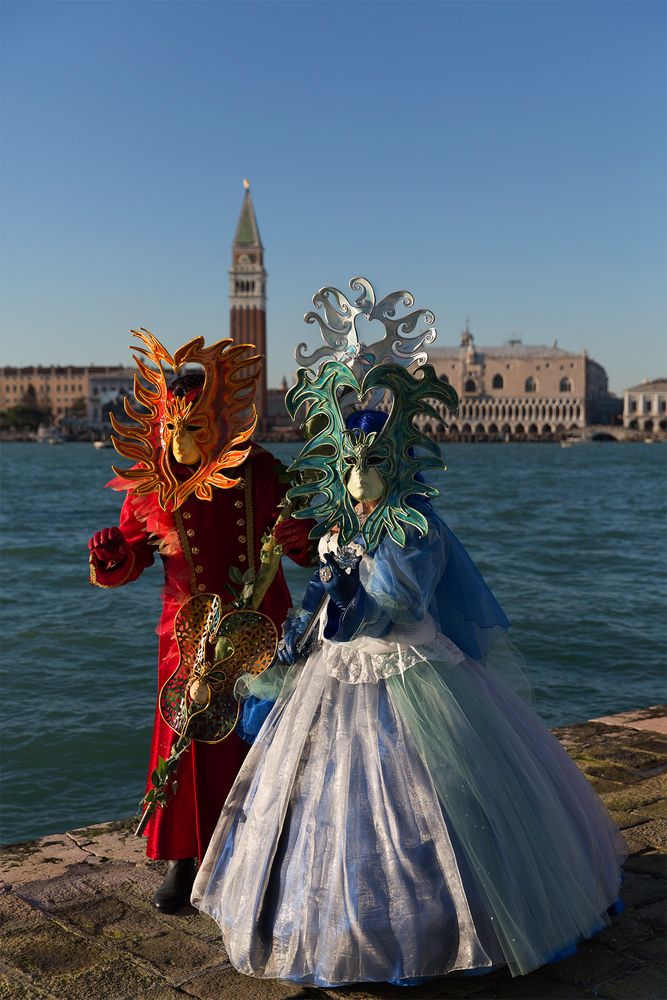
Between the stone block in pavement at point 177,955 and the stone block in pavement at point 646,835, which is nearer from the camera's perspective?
the stone block in pavement at point 177,955

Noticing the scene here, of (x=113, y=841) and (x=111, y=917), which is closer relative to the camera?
(x=111, y=917)

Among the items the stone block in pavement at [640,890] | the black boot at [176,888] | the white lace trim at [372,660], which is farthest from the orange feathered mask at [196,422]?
the stone block in pavement at [640,890]

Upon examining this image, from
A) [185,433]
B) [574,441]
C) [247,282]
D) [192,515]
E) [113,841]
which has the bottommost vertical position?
[574,441]

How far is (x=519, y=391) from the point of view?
9906cm

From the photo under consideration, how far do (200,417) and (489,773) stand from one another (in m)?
1.14

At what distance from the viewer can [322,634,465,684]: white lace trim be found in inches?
97.3

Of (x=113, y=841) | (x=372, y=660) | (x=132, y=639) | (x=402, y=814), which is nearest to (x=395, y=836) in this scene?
(x=402, y=814)

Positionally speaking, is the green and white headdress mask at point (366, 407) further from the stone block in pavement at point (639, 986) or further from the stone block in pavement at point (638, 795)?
the stone block in pavement at point (638, 795)

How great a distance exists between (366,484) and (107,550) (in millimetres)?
820

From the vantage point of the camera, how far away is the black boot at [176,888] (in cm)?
281

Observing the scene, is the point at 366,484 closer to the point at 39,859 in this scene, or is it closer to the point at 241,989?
the point at 241,989

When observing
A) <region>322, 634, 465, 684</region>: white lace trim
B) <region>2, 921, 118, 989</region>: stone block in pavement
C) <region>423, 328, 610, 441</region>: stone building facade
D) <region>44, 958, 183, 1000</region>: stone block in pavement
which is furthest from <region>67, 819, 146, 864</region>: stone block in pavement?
<region>423, 328, 610, 441</region>: stone building facade

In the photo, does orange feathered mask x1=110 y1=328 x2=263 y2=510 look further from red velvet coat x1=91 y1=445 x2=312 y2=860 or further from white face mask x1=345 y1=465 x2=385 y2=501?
white face mask x1=345 y1=465 x2=385 y2=501

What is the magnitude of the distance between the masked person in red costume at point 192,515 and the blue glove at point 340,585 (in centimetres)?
37
